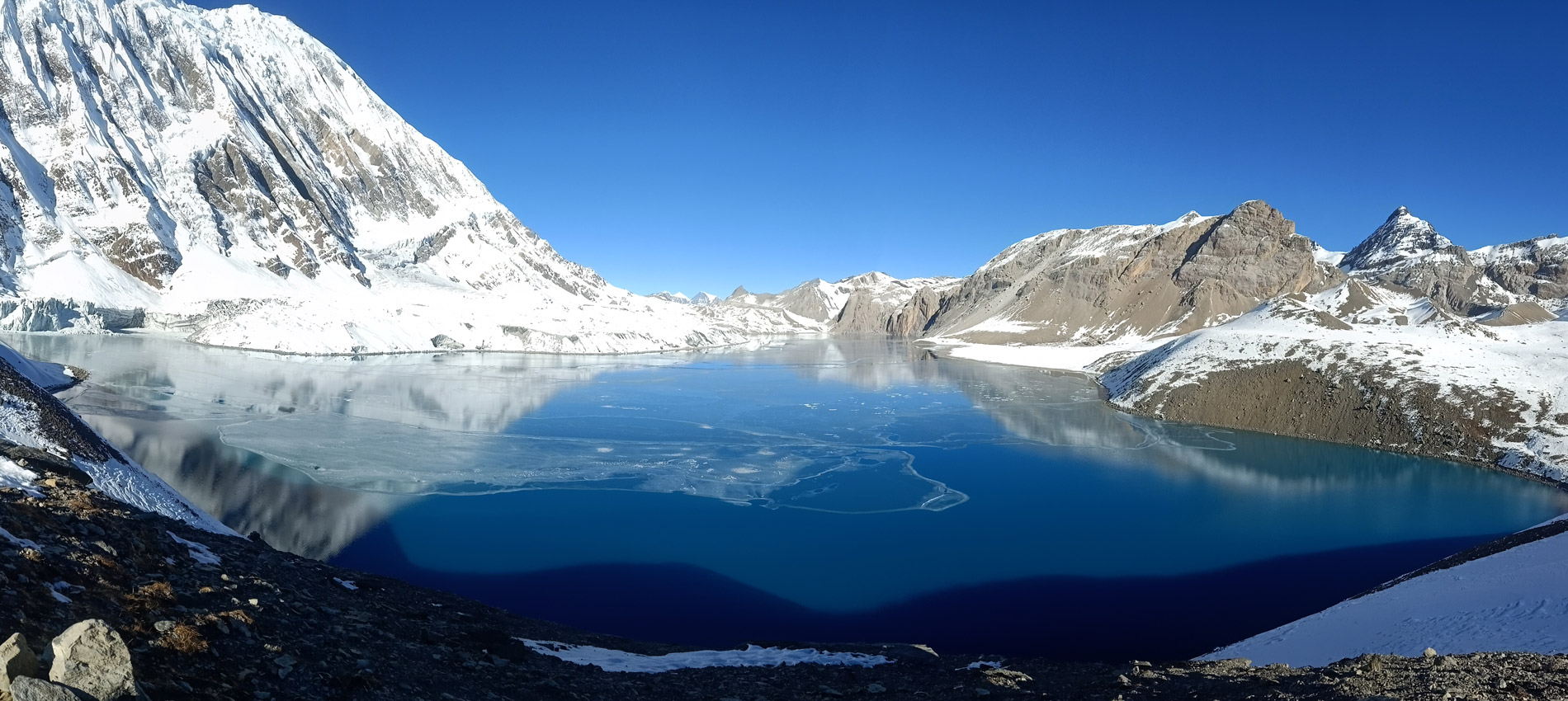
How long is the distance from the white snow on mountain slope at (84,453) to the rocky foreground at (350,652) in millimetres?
2179

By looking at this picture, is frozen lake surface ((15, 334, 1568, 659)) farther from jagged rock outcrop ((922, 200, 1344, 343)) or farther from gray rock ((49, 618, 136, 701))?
jagged rock outcrop ((922, 200, 1344, 343))

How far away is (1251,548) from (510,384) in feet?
171

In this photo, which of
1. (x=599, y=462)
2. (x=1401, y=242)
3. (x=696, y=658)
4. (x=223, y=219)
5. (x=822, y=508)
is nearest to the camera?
(x=696, y=658)

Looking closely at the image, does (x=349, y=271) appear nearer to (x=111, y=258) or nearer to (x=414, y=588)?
(x=111, y=258)

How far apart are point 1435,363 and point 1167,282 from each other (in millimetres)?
101468

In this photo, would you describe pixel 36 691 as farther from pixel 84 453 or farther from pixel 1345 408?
pixel 1345 408

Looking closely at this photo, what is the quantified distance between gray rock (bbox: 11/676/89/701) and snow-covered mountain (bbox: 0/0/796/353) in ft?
298

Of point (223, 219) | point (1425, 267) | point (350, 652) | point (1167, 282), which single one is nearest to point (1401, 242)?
point (1425, 267)

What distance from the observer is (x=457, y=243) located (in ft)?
568

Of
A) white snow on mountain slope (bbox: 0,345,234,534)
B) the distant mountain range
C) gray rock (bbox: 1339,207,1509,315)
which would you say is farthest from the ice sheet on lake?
gray rock (bbox: 1339,207,1509,315)

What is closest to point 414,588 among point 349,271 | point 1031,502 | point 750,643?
point 750,643

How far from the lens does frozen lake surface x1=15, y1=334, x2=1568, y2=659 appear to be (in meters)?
18.2

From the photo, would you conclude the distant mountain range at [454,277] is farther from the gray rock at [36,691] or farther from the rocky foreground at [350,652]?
the gray rock at [36,691]

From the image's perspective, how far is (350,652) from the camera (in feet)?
26.1
